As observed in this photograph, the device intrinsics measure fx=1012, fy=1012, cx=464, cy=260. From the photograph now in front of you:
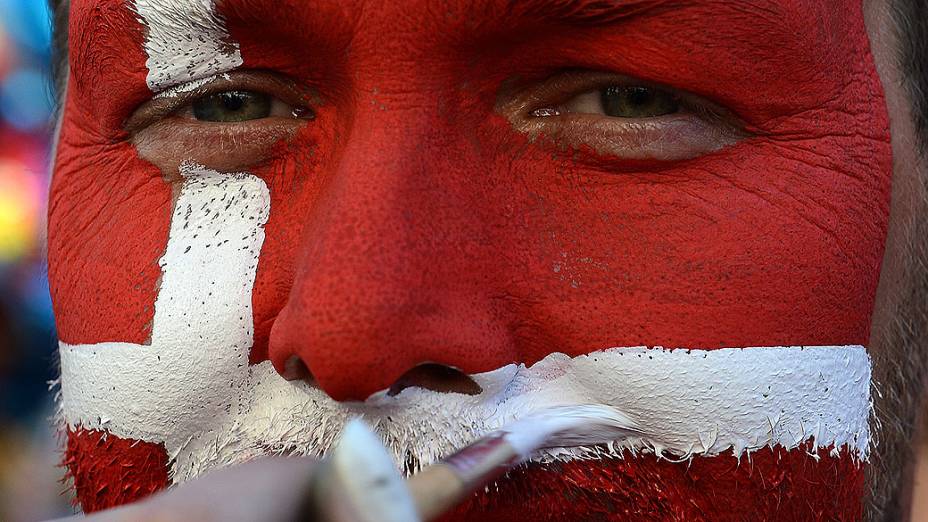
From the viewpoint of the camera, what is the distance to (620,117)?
4.39 ft

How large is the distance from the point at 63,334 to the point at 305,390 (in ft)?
1.66

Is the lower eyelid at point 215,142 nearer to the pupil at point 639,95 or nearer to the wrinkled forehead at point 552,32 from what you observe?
the wrinkled forehead at point 552,32

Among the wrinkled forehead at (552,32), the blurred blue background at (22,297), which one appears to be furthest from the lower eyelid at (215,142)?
the blurred blue background at (22,297)

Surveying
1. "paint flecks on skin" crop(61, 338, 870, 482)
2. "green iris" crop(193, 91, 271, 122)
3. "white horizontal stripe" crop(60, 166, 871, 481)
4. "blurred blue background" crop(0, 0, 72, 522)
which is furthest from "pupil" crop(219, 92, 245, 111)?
"blurred blue background" crop(0, 0, 72, 522)

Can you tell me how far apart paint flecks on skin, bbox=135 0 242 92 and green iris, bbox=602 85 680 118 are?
1.67ft

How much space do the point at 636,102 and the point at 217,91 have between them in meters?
0.60

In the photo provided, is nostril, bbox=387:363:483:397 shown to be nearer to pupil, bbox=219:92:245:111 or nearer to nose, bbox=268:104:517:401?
nose, bbox=268:104:517:401

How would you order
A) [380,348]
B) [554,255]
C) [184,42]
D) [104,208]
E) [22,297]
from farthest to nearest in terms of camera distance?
[22,297], [104,208], [184,42], [554,255], [380,348]

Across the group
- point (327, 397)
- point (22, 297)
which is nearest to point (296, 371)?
point (327, 397)

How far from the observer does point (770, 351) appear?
125 centimetres

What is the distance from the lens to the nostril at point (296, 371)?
122 cm

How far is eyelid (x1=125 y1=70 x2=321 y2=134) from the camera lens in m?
1.41

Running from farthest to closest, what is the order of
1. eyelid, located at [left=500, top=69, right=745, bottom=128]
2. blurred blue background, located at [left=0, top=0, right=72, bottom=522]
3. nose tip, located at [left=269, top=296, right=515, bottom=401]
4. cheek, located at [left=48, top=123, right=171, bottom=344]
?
blurred blue background, located at [left=0, top=0, right=72, bottom=522]
cheek, located at [left=48, top=123, right=171, bottom=344]
eyelid, located at [left=500, top=69, right=745, bottom=128]
nose tip, located at [left=269, top=296, right=515, bottom=401]

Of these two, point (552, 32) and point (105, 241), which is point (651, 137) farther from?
point (105, 241)
